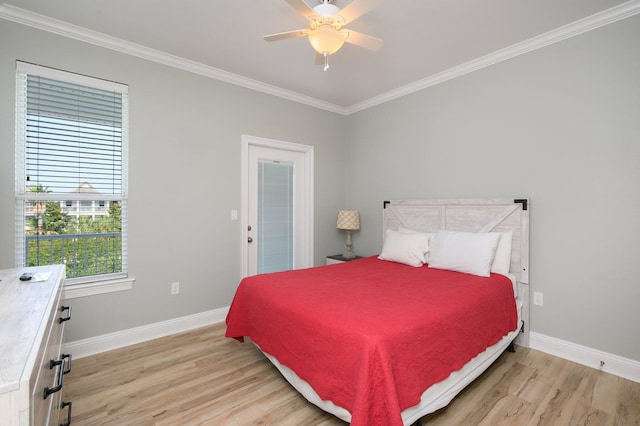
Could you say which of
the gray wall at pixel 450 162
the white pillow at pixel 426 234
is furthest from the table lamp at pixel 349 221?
the white pillow at pixel 426 234

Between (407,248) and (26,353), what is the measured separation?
9.46ft

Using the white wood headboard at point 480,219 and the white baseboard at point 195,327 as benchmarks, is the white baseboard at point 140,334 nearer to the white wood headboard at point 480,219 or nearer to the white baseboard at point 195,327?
the white baseboard at point 195,327

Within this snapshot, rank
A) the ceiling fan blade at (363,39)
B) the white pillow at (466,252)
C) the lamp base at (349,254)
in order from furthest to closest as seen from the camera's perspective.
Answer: the lamp base at (349,254) → the white pillow at (466,252) → the ceiling fan blade at (363,39)

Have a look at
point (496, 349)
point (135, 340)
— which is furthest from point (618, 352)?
point (135, 340)

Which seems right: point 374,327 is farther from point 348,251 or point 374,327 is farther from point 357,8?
point 348,251

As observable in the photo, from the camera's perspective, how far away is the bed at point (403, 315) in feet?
4.79

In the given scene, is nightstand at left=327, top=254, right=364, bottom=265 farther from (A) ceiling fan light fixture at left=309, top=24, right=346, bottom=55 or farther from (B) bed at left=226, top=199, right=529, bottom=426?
(A) ceiling fan light fixture at left=309, top=24, right=346, bottom=55

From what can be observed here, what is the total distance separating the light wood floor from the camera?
1.78 metres

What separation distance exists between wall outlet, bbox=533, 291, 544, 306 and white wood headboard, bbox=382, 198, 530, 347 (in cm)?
7

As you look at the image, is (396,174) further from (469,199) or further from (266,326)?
(266,326)

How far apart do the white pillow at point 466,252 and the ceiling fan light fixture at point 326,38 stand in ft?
6.53

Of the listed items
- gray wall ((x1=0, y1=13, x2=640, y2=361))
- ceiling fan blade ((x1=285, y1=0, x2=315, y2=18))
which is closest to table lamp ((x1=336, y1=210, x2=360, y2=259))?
gray wall ((x1=0, y1=13, x2=640, y2=361))

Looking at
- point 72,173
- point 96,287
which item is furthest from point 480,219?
point 72,173

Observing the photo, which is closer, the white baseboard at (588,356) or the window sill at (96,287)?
the white baseboard at (588,356)
